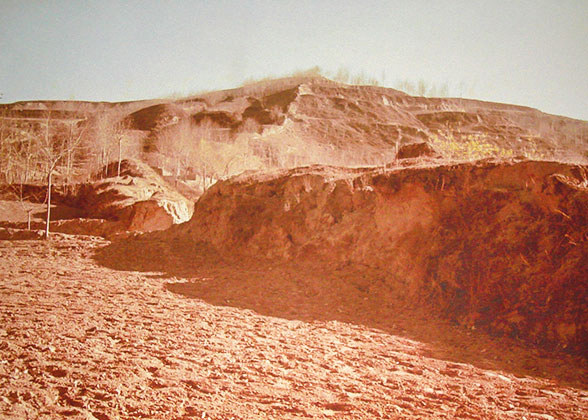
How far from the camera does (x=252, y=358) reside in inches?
173

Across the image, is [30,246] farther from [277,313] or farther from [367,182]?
[367,182]

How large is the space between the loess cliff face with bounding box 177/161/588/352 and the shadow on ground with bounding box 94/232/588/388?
0.30 meters

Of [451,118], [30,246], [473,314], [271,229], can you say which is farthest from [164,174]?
[451,118]

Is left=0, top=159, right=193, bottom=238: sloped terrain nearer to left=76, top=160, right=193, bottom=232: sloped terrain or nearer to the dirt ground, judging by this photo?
left=76, top=160, right=193, bottom=232: sloped terrain

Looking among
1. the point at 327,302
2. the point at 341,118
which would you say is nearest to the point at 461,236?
the point at 327,302

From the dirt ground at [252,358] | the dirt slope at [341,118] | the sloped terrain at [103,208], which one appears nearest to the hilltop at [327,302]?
the dirt ground at [252,358]

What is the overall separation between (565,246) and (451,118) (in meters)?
64.2

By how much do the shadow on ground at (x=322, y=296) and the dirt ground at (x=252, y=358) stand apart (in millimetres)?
43

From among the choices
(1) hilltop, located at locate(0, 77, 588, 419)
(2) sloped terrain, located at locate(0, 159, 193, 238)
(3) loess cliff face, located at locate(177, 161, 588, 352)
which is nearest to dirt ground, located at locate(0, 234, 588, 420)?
(1) hilltop, located at locate(0, 77, 588, 419)

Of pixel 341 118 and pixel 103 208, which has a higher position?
pixel 341 118

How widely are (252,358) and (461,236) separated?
5.00 m

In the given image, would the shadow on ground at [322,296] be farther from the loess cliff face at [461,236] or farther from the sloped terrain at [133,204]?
the sloped terrain at [133,204]

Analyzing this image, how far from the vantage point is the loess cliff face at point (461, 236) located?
19.6ft

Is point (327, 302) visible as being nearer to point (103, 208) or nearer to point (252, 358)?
point (252, 358)
